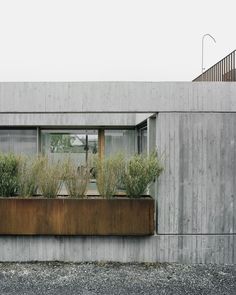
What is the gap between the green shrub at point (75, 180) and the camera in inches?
212

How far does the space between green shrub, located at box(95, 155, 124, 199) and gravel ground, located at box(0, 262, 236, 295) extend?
3.88 ft

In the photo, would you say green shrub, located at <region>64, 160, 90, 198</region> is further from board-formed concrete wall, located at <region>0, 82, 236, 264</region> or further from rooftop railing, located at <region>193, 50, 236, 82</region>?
rooftop railing, located at <region>193, 50, 236, 82</region>

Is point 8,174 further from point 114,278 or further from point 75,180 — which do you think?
point 114,278

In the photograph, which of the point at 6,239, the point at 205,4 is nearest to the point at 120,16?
the point at 205,4

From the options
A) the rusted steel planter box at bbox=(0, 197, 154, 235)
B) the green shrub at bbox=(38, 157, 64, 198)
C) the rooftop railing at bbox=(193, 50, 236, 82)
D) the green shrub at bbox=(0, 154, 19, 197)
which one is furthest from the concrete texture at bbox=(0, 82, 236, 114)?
the rooftop railing at bbox=(193, 50, 236, 82)

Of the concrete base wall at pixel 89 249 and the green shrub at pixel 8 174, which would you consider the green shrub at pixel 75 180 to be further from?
the green shrub at pixel 8 174

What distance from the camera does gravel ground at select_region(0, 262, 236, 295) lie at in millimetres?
4277

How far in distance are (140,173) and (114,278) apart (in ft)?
5.35

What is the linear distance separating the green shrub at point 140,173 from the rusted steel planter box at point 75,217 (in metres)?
0.20

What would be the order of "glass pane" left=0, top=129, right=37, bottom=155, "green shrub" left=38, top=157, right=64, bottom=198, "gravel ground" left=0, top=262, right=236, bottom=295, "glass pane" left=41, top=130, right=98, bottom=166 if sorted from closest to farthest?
1. "gravel ground" left=0, top=262, right=236, bottom=295
2. "green shrub" left=38, top=157, right=64, bottom=198
3. "glass pane" left=41, top=130, right=98, bottom=166
4. "glass pane" left=0, top=129, right=37, bottom=155

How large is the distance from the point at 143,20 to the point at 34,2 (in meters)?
4.09

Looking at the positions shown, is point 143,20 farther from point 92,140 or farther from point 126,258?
point 126,258

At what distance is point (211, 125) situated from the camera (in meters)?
5.46

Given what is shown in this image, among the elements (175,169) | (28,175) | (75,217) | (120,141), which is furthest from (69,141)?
(175,169)
